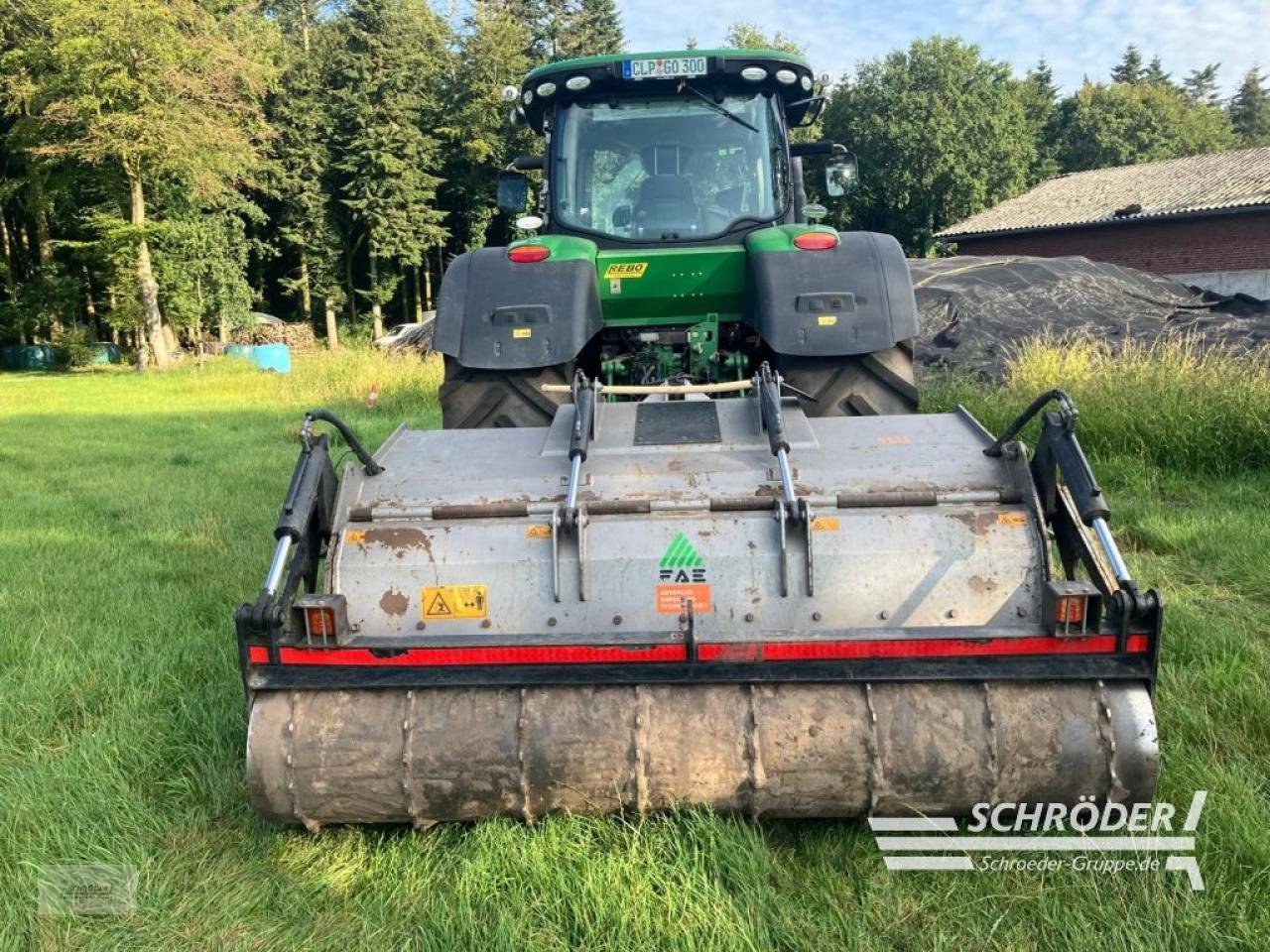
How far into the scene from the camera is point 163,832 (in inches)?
106

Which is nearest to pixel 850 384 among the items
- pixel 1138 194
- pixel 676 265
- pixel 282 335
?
pixel 676 265

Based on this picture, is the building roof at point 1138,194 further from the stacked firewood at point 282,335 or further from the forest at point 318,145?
the stacked firewood at point 282,335

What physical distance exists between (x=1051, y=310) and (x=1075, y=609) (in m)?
10.6

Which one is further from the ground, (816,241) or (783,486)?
(816,241)

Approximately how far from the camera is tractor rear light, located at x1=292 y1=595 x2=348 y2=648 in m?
2.47

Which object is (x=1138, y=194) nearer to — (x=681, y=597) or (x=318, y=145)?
(x=318, y=145)

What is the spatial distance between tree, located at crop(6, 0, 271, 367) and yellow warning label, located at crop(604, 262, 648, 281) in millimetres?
A: 22079

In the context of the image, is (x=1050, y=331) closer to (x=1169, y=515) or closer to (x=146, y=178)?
(x=1169, y=515)

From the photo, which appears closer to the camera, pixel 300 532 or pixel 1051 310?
pixel 300 532

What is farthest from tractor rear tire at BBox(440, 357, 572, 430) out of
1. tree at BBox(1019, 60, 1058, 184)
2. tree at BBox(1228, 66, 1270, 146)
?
tree at BBox(1228, 66, 1270, 146)

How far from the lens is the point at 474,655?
2.44 m

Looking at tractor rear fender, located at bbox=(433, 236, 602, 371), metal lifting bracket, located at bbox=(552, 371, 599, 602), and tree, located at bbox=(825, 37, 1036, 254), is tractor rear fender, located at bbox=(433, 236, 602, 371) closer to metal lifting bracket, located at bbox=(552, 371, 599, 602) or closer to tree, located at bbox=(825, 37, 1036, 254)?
metal lifting bracket, located at bbox=(552, 371, 599, 602)

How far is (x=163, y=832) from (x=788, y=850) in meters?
1.77

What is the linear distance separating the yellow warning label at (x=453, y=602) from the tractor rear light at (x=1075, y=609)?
1.51 m
